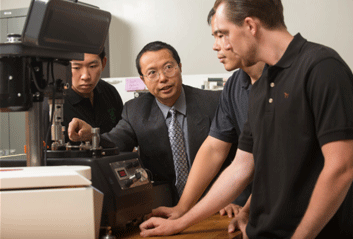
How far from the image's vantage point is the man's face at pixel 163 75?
1.91 metres

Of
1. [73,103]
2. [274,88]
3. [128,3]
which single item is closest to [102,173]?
[274,88]

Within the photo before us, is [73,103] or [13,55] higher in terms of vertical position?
[13,55]

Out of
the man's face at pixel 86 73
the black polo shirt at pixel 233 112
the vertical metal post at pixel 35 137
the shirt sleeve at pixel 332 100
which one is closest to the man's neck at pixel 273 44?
the shirt sleeve at pixel 332 100

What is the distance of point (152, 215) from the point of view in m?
1.40

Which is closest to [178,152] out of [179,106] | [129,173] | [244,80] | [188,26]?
[179,106]

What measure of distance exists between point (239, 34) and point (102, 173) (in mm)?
610

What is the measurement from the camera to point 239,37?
1.21m

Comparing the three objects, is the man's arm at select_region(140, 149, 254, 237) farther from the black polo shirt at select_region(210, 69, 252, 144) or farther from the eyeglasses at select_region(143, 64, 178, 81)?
the eyeglasses at select_region(143, 64, 178, 81)

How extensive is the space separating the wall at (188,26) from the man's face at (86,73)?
2.42 metres

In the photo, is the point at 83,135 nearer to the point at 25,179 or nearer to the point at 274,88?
the point at 25,179

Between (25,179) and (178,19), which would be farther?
(178,19)

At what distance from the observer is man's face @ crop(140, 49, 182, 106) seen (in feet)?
6.27

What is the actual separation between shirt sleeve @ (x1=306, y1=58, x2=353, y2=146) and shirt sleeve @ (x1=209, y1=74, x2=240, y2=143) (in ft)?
2.15

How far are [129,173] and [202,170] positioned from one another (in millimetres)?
420
